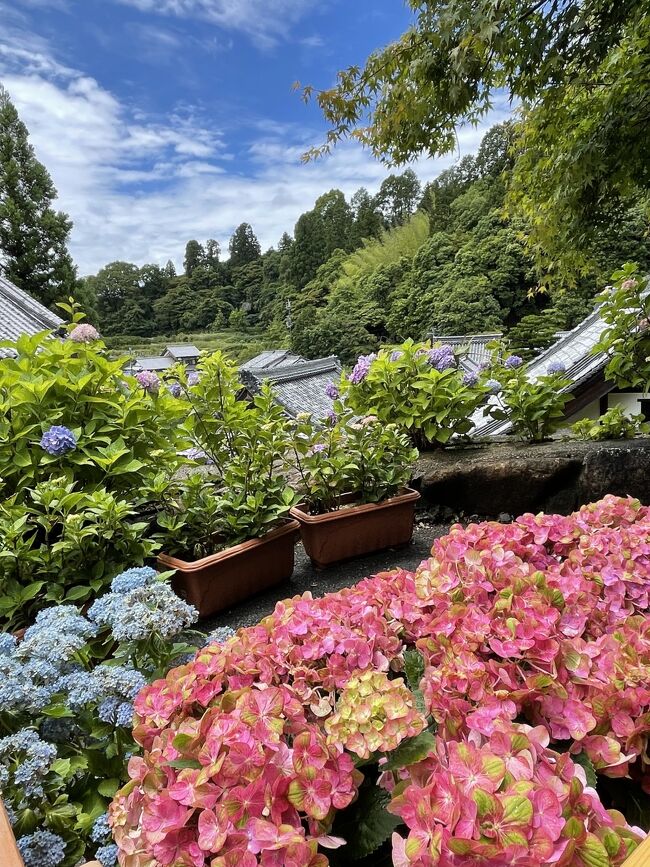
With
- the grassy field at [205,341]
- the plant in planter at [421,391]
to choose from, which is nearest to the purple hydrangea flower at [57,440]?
the plant in planter at [421,391]

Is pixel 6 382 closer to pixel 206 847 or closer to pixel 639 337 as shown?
pixel 206 847

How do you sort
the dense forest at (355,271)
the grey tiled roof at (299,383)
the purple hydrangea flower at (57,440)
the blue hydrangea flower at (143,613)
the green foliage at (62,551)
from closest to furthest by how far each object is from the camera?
the blue hydrangea flower at (143,613) → the green foliage at (62,551) → the purple hydrangea flower at (57,440) → the grey tiled roof at (299,383) → the dense forest at (355,271)

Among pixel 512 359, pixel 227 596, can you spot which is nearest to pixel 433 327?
pixel 512 359

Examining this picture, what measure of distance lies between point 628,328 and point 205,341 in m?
35.6

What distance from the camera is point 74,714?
72 centimetres

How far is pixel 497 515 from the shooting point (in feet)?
7.32

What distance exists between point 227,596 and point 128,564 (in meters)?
0.33

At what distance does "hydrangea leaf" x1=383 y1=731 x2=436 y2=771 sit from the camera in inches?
17.2

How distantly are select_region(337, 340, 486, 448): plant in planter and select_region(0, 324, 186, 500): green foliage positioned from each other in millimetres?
1144

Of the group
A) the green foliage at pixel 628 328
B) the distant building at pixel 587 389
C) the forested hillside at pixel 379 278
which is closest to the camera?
the green foliage at pixel 628 328

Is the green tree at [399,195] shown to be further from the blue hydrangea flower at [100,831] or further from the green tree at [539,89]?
the blue hydrangea flower at [100,831]

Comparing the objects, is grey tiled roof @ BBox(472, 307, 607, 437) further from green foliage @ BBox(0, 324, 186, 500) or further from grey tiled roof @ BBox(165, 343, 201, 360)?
grey tiled roof @ BBox(165, 343, 201, 360)

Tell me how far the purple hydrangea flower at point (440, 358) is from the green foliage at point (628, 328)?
0.79 m

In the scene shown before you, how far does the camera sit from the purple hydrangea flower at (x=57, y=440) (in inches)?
50.6
